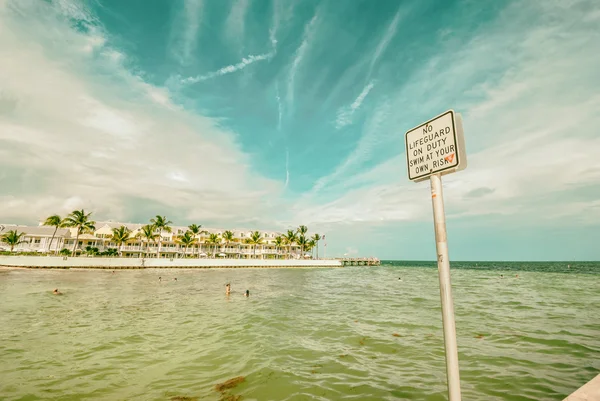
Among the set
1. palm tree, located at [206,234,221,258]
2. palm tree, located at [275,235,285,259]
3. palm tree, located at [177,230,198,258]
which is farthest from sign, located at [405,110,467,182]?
palm tree, located at [275,235,285,259]

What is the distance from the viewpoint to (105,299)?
67.9ft

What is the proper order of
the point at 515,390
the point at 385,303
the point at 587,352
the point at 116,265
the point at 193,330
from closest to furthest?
the point at 515,390
the point at 587,352
the point at 193,330
the point at 385,303
the point at 116,265

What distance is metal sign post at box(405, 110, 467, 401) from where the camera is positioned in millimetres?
2480

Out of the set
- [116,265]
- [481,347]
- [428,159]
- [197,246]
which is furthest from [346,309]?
[197,246]

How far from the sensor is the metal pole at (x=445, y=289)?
246 cm

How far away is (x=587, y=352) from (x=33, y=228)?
10037 cm

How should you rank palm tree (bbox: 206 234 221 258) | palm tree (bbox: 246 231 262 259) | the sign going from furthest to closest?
palm tree (bbox: 246 231 262 259), palm tree (bbox: 206 234 221 258), the sign

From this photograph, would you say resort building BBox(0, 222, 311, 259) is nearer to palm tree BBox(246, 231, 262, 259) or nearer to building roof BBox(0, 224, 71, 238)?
building roof BBox(0, 224, 71, 238)

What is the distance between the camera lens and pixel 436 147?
2.75 m

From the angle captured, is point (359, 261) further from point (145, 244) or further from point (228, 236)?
point (145, 244)

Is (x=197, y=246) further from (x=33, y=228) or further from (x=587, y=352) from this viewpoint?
(x=587, y=352)

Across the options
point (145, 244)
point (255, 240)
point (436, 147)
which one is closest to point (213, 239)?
point (255, 240)

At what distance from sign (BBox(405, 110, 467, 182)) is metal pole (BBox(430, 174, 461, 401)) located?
13 cm

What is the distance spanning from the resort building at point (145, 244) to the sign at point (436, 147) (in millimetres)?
78233
